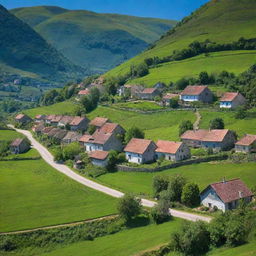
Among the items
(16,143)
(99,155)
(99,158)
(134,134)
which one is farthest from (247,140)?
(16,143)

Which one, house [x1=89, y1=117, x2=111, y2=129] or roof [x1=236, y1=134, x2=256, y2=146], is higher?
roof [x1=236, y1=134, x2=256, y2=146]

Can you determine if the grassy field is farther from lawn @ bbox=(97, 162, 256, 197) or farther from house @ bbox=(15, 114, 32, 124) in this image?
lawn @ bbox=(97, 162, 256, 197)

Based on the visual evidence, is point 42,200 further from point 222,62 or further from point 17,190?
point 222,62

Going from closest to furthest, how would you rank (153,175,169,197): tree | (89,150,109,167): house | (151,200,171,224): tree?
(151,200,171,224): tree
(153,175,169,197): tree
(89,150,109,167): house

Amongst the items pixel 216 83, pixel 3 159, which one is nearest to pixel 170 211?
pixel 3 159

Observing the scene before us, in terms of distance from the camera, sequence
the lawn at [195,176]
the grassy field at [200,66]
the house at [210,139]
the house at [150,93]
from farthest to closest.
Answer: the grassy field at [200,66] → the house at [150,93] → the house at [210,139] → the lawn at [195,176]

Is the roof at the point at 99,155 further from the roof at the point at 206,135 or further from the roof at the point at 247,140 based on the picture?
the roof at the point at 247,140

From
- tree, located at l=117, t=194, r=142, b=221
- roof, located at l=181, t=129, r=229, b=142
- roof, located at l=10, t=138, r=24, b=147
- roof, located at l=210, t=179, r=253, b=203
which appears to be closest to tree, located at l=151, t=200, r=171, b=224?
tree, located at l=117, t=194, r=142, b=221

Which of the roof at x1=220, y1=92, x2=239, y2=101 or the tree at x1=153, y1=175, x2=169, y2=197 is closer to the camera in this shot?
the tree at x1=153, y1=175, x2=169, y2=197

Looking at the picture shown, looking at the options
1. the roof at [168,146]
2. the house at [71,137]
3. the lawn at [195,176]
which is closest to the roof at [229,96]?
the roof at [168,146]
